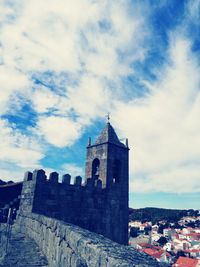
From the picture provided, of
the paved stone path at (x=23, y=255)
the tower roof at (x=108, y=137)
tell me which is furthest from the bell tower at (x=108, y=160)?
the paved stone path at (x=23, y=255)

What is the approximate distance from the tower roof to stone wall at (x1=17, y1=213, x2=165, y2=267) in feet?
24.4

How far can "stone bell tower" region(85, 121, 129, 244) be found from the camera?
15.1 m

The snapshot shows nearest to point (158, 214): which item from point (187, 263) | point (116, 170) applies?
point (187, 263)

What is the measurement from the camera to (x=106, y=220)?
1469 cm

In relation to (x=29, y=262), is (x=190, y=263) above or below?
below

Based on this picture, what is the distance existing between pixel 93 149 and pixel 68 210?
186 inches

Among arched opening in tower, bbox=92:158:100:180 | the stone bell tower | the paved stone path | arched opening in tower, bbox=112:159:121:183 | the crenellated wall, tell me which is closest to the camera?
the paved stone path

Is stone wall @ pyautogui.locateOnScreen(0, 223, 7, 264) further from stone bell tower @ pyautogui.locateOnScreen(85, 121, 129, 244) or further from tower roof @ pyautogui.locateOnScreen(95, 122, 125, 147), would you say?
tower roof @ pyautogui.locateOnScreen(95, 122, 125, 147)

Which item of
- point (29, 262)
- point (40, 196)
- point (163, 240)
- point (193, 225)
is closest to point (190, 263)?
point (163, 240)

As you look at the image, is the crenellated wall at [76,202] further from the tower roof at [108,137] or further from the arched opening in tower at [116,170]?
the tower roof at [108,137]

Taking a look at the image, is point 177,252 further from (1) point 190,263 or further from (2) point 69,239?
(2) point 69,239

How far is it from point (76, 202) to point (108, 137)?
15.2 feet

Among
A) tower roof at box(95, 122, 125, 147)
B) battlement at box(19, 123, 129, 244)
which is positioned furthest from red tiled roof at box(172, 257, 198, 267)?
tower roof at box(95, 122, 125, 147)

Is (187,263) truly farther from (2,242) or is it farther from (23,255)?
(23,255)
